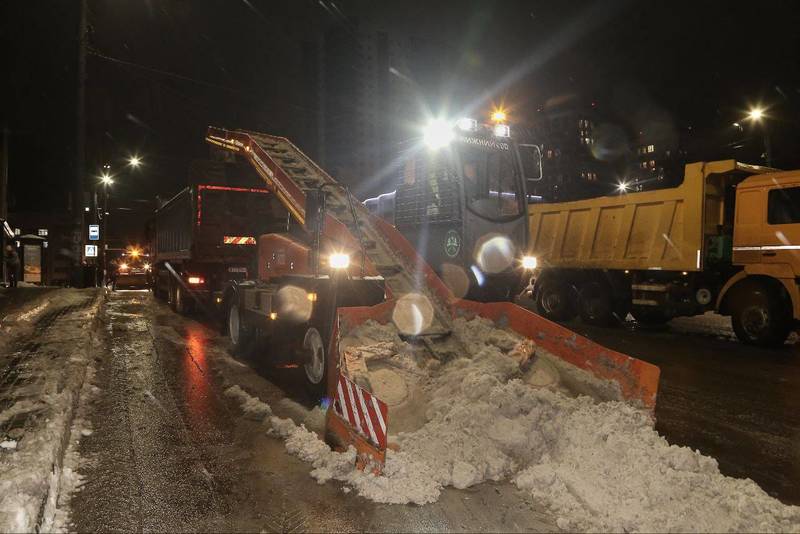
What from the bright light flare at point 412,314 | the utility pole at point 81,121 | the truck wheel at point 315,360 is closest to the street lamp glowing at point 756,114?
the bright light flare at point 412,314

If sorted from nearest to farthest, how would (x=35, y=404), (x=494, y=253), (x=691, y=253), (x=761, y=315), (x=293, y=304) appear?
(x=35, y=404) < (x=293, y=304) < (x=494, y=253) < (x=761, y=315) < (x=691, y=253)

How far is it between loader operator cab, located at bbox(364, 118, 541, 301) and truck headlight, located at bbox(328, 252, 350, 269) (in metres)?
2.33

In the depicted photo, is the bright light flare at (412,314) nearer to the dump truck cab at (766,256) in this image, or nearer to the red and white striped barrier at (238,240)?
the dump truck cab at (766,256)

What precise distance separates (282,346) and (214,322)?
565cm

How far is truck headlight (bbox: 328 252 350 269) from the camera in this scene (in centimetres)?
739

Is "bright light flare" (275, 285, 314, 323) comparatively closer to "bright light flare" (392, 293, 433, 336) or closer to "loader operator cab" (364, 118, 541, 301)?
"bright light flare" (392, 293, 433, 336)

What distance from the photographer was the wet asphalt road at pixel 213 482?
371 cm

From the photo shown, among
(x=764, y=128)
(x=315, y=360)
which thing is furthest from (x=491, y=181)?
(x=764, y=128)

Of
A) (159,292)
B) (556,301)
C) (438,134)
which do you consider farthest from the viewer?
(159,292)

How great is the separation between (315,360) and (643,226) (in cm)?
942

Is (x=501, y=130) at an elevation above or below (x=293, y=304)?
above

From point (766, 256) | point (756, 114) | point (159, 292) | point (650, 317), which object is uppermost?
point (756, 114)

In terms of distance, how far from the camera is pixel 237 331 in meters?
10.1

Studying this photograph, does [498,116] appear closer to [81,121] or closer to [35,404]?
[35,404]
